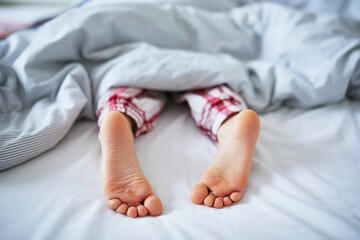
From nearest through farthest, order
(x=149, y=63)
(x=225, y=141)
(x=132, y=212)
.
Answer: (x=132, y=212)
(x=225, y=141)
(x=149, y=63)

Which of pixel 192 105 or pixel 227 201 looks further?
pixel 192 105

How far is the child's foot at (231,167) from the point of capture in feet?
1.60

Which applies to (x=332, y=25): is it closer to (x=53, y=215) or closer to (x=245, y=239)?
(x=245, y=239)

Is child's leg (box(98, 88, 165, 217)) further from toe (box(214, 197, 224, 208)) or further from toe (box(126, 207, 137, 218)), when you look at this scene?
toe (box(214, 197, 224, 208))

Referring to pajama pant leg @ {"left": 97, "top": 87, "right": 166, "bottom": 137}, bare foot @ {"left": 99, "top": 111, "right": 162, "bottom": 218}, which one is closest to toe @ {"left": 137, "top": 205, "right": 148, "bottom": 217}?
bare foot @ {"left": 99, "top": 111, "right": 162, "bottom": 218}

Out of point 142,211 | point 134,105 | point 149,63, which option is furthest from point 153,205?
point 149,63

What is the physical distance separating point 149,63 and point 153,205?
1.32ft

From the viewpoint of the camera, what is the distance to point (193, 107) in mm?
702

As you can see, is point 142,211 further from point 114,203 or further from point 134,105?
point 134,105

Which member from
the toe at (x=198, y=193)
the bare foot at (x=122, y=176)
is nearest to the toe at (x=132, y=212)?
the bare foot at (x=122, y=176)

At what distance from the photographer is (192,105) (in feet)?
2.31

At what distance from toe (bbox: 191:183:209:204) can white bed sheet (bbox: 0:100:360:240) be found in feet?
0.04

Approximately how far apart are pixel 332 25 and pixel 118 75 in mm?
694

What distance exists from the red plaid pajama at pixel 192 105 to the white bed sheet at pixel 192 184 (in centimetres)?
4
